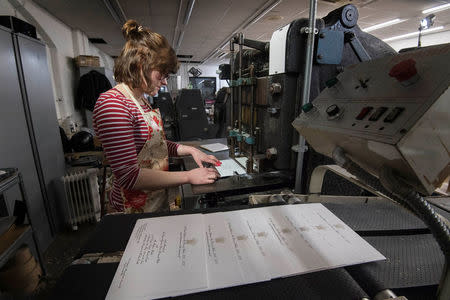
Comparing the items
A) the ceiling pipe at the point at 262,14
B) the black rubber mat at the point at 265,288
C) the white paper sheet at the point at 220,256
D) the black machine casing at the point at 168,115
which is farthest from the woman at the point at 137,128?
the ceiling pipe at the point at 262,14

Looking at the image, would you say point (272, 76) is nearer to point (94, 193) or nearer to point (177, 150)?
point (177, 150)

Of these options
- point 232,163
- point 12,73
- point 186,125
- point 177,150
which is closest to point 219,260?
point 177,150

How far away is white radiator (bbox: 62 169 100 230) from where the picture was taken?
2398mm

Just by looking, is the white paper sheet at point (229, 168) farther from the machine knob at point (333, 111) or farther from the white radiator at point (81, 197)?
the white radiator at point (81, 197)

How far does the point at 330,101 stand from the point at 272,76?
604 mm

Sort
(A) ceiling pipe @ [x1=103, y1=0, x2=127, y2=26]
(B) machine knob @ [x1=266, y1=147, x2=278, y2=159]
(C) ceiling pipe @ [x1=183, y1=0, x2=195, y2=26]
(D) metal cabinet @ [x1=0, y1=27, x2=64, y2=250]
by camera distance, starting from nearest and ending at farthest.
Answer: (B) machine knob @ [x1=266, y1=147, x2=278, y2=159]
(D) metal cabinet @ [x1=0, y1=27, x2=64, y2=250]
(A) ceiling pipe @ [x1=103, y1=0, x2=127, y2=26]
(C) ceiling pipe @ [x1=183, y1=0, x2=195, y2=26]

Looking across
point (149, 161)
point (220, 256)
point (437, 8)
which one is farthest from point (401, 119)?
point (437, 8)

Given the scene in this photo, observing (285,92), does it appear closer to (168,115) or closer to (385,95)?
(385,95)

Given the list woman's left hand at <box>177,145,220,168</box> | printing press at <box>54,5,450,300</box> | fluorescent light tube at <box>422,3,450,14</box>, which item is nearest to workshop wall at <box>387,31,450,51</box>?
fluorescent light tube at <box>422,3,450,14</box>

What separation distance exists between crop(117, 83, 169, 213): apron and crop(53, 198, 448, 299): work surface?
0.54 meters

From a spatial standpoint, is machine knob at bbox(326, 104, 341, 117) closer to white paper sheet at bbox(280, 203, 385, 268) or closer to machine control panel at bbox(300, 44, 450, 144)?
machine control panel at bbox(300, 44, 450, 144)

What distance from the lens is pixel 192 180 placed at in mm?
942

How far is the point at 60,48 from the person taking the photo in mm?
4316

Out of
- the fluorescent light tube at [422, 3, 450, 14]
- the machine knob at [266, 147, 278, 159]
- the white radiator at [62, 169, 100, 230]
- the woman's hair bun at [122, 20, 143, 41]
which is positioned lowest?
the white radiator at [62, 169, 100, 230]
